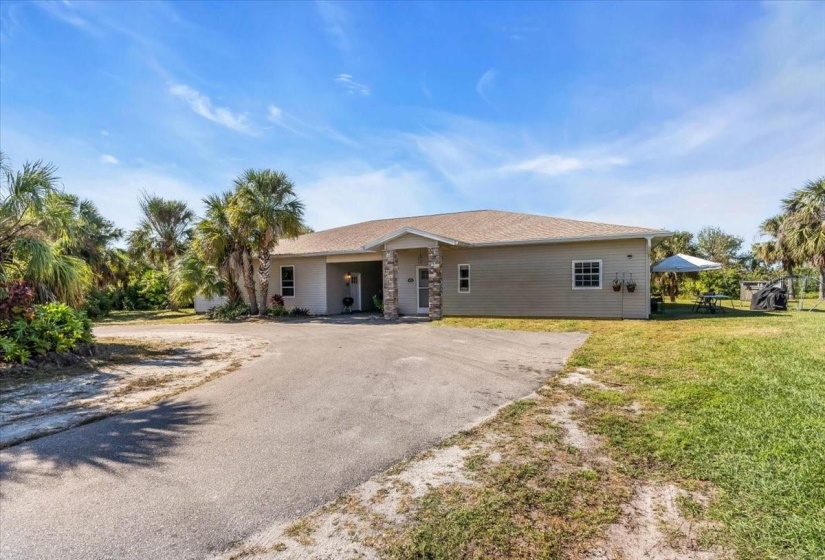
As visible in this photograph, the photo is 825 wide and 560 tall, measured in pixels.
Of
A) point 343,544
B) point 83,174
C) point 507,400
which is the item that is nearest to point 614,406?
point 507,400

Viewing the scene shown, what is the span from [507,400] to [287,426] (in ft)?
8.88

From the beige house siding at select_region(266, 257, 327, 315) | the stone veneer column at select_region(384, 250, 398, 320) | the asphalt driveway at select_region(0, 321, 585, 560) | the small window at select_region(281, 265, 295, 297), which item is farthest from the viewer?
the small window at select_region(281, 265, 295, 297)

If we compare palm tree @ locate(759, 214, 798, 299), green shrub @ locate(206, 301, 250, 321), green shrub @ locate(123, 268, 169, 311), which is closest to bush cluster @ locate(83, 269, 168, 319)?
green shrub @ locate(123, 268, 169, 311)

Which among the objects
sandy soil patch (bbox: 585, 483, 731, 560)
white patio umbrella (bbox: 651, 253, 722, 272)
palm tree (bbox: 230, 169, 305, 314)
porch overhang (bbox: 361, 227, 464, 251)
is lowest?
sandy soil patch (bbox: 585, 483, 731, 560)

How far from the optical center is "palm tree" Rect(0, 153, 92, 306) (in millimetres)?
7637

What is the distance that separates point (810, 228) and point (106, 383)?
26.3 m

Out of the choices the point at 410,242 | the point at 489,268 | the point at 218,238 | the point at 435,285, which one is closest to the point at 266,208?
the point at 218,238

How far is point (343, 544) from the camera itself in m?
2.29

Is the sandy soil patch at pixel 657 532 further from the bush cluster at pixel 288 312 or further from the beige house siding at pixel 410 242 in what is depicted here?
the bush cluster at pixel 288 312

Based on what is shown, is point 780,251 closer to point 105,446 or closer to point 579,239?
point 579,239

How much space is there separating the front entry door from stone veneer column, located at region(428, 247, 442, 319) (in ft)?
6.92

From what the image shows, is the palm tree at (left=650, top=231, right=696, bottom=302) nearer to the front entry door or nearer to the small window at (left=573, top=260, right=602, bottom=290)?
the small window at (left=573, top=260, right=602, bottom=290)

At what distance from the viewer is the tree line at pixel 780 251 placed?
18141mm

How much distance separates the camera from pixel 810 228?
714 inches
